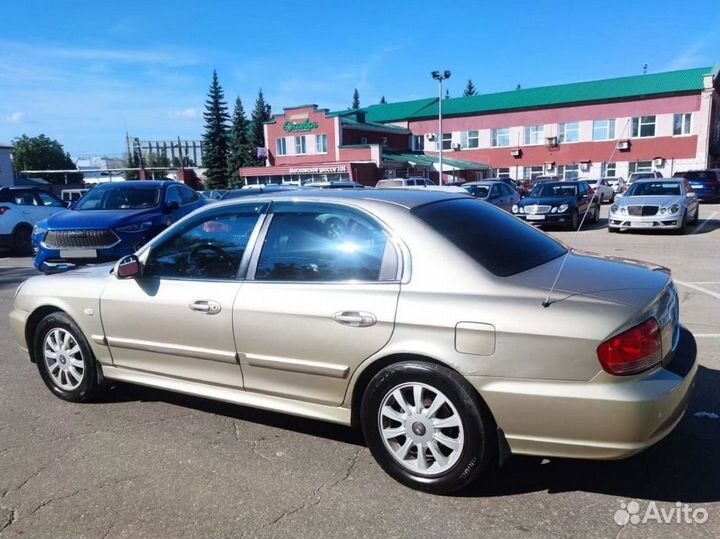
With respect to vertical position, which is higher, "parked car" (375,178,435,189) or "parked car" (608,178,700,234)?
"parked car" (375,178,435,189)

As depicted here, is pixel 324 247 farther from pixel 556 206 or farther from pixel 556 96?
pixel 556 96

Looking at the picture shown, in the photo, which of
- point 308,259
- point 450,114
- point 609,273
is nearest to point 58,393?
point 308,259

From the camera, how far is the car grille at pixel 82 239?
29.4ft

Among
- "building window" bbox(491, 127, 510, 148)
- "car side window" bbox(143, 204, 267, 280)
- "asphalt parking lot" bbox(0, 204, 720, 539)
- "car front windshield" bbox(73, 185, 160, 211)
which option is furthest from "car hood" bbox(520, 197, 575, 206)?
"building window" bbox(491, 127, 510, 148)

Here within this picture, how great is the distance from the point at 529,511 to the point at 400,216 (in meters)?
1.71

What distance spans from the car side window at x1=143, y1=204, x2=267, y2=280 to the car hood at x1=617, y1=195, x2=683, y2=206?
1448cm

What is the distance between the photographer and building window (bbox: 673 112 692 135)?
1784 inches

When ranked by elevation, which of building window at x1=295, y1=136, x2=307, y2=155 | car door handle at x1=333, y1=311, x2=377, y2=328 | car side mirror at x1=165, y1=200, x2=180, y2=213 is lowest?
car door handle at x1=333, y1=311, x2=377, y2=328

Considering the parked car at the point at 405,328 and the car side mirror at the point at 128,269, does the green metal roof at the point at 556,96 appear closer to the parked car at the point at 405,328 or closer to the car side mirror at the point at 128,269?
the parked car at the point at 405,328

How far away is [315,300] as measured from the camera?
3289 millimetres

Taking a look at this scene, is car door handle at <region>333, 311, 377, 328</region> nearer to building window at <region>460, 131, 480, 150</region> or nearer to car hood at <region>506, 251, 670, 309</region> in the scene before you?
car hood at <region>506, 251, 670, 309</region>

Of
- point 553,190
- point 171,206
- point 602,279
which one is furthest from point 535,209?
point 602,279

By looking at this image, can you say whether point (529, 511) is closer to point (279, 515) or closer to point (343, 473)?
point (343, 473)

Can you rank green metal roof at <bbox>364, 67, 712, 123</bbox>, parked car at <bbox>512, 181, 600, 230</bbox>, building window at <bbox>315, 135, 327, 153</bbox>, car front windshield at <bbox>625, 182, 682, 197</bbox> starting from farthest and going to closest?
building window at <bbox>315, 135, 327, 153</bbox>, green metal roof at <bbox>364, 67, 712, 123</bbox>, parked car at <bbox>512, 181, 600, 230</bbox>, car front windshield at <bbox>625, 182, 682, 197</bbox>
